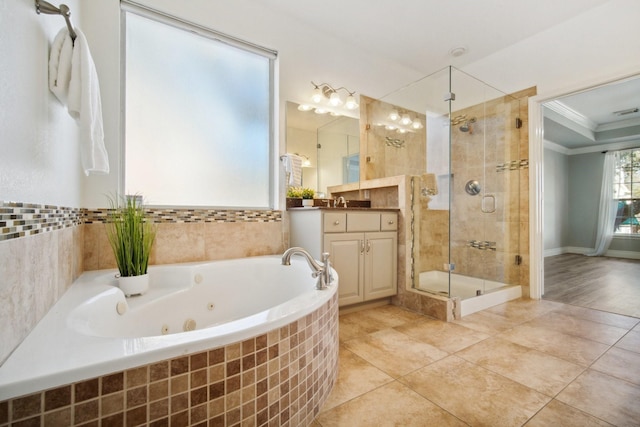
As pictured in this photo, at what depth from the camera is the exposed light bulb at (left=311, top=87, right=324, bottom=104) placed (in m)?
2.75

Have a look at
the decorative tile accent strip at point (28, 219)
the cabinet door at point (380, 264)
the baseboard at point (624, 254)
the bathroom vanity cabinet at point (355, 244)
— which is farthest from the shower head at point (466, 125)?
the baseboard at point (624, 254)

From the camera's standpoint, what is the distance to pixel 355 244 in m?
2.36

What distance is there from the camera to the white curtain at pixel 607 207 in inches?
212

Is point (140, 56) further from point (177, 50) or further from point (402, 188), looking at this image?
point (402, 188)

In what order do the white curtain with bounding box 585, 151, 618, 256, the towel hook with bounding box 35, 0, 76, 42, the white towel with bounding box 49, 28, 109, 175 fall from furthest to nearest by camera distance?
the white curtain with bounding box 585, 151, 618, 256, the white towel with bounding box 49, 28, 109, 175, the towel hook with bounding box 35, 0, 76, 42

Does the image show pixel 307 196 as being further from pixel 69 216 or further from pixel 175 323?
pixel 69 216

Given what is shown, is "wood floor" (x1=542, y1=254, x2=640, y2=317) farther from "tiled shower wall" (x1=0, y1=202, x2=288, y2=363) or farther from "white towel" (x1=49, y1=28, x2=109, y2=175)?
"white towel" (x1=49, y1=28, x2=109, y2=175)

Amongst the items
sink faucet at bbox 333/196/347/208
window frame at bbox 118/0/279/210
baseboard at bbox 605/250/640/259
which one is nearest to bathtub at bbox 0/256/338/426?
window frame at bbox 118/0/279/210

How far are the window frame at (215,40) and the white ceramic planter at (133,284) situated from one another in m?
0.70

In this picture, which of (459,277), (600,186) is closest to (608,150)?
(600,186)

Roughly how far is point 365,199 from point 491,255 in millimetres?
1439

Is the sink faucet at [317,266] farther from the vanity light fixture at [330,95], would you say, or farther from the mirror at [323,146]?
the vanity light fixture at [330,95]

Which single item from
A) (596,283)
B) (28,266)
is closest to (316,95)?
(28,266)

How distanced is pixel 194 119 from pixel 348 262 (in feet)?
5.58
